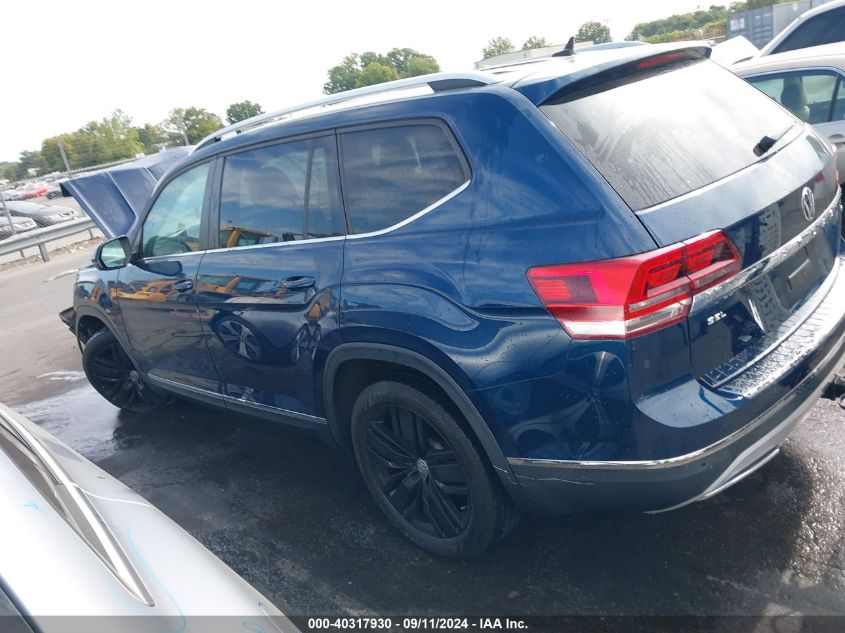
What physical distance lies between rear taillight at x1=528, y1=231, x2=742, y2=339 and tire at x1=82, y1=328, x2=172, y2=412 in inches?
138

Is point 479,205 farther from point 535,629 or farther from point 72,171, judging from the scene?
point 72,171

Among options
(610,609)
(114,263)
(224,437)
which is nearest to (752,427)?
(610,609)

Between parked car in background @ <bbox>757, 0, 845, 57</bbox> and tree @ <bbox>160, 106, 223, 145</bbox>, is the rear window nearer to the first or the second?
parked car in background @ <bbox>757, 0, 845, 57</bbox>

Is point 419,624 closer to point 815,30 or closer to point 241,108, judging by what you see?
point 815,30

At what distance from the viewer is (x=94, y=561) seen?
1.45m

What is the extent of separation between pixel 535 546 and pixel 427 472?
1.92ft

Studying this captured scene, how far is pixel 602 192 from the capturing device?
2320 millimetres

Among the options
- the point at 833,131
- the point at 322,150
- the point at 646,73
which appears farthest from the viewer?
the point at 833,131

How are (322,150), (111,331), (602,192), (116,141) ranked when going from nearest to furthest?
(602,192) → (322,150) → (111,331) → (116,141)

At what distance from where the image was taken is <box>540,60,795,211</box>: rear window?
2.43 metres

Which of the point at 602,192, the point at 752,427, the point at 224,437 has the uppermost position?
the point at 602,192

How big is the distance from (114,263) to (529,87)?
304 cm

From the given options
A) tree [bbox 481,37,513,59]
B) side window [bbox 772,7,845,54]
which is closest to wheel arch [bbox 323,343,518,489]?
side window [bbox 772,7,845,54]

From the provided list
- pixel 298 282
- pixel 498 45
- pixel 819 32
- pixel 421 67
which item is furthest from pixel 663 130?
pixel 498 45
